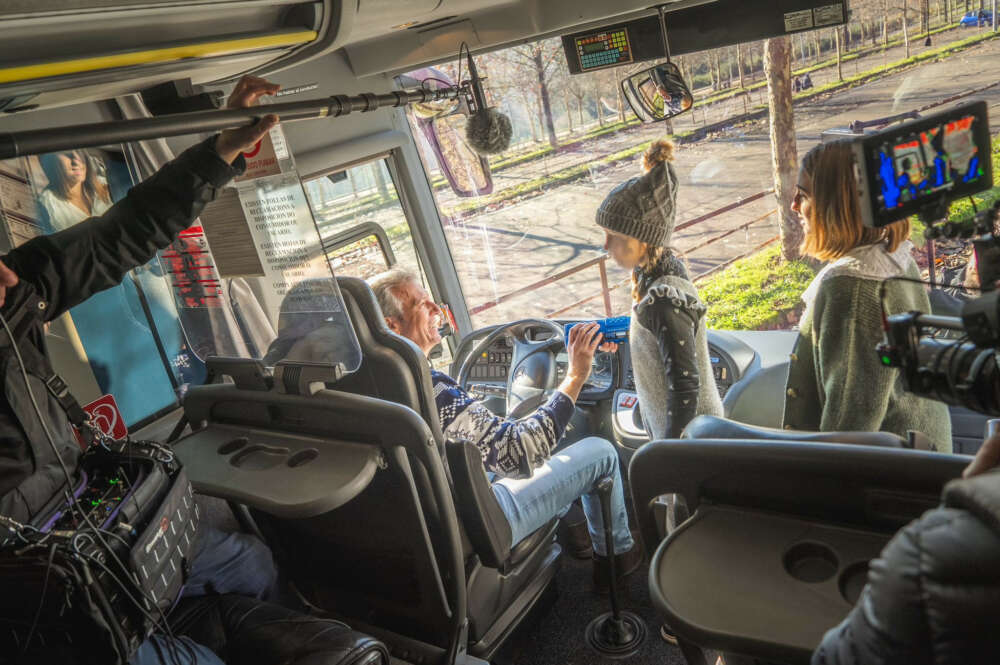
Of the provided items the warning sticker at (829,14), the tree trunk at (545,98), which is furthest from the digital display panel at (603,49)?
the warning sticker at (829,14)

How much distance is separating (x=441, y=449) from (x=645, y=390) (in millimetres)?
771

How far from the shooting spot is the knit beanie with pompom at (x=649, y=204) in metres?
2.29

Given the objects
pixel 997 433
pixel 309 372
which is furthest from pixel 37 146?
pixel 997 433

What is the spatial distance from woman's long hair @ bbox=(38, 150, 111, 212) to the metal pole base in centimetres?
241

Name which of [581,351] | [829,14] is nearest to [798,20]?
[829,14]

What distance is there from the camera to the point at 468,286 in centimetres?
410

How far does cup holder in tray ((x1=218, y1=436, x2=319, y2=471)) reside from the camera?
188cm

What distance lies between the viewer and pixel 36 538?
128cm

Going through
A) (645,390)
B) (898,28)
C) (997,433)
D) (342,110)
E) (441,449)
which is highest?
(342,110)

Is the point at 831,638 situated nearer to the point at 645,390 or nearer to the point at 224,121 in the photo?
the point at 224,121

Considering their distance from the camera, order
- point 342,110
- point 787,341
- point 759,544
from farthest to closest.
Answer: point 787,341 → point 342,110 → point 759,544

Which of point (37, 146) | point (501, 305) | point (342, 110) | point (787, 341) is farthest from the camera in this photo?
point (501, 305)

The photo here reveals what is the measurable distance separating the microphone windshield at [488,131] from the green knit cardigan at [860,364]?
64.2 inches

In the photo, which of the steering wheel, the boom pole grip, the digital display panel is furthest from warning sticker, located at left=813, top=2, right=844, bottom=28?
the boom pole grip
